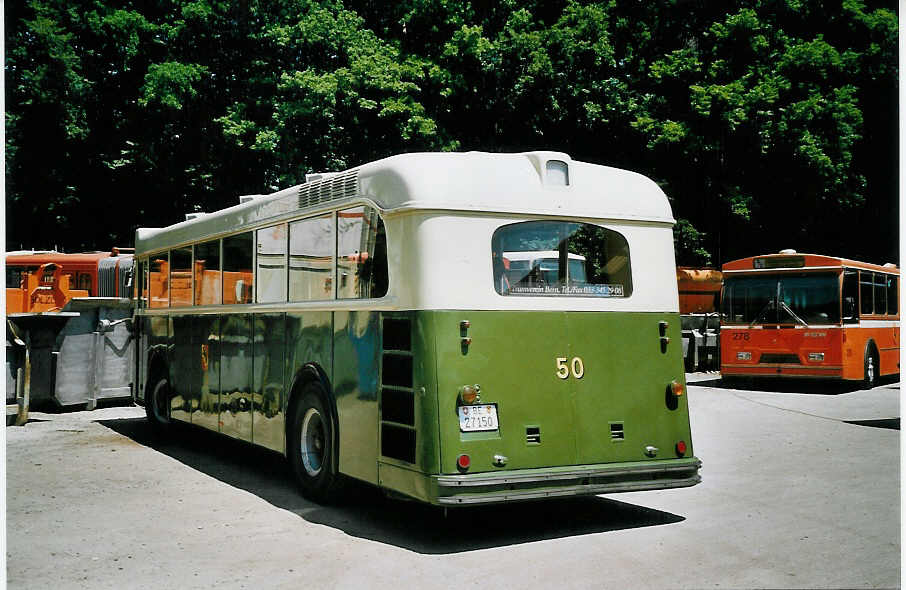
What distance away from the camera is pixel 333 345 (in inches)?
330

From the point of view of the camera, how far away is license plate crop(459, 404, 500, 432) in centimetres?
708

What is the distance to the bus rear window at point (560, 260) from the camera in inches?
296

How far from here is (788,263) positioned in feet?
64.6

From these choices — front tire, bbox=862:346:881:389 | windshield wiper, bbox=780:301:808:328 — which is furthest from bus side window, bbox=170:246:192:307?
front tire, bbox=862:346:881:389

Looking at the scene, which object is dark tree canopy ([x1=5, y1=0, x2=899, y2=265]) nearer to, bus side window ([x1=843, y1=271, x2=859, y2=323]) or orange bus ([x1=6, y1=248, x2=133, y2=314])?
orange bus ([x1=6, y1=248, x2=133, y2=314])

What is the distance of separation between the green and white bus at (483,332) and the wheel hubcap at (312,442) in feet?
0.06

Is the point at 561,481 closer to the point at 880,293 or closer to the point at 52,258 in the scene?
the point at 880,293

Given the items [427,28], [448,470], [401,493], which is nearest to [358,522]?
[401,493]

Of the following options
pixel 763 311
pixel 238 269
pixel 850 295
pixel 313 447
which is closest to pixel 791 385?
pixel 763 311

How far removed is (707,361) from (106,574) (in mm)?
21163

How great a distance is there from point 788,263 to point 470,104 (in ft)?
37.9

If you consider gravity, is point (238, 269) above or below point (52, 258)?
below

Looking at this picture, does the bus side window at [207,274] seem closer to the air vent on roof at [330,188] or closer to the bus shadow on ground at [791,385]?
the air vent on roof at [330,188]

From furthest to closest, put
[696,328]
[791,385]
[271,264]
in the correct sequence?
[696,328] < [791,385] < [271,264]
